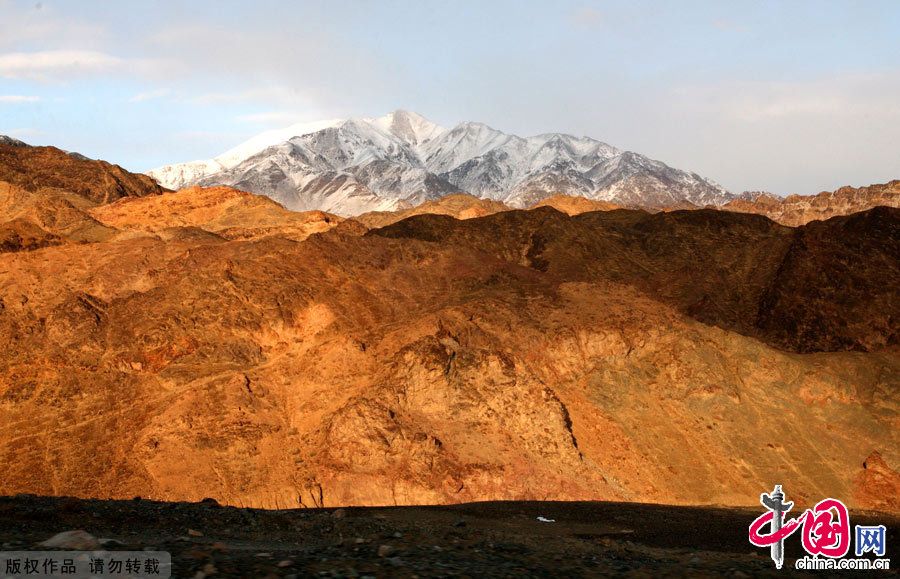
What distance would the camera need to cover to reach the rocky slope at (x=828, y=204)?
483 ft

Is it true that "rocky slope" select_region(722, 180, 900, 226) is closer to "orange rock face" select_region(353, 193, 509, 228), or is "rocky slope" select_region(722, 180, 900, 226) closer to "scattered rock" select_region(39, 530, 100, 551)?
"orange rock face" select_region(353, 193, 509, 228)

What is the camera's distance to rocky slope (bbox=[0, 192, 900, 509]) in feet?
128

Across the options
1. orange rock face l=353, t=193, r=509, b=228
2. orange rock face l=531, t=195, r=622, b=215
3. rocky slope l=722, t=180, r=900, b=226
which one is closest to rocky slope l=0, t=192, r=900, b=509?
orange rock face l=531, t=195, r=622, b=215

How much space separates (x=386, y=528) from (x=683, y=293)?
45.2m

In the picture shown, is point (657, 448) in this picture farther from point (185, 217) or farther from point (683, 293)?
point (185, 217)

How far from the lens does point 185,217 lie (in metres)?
101

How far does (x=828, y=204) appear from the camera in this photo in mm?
153750

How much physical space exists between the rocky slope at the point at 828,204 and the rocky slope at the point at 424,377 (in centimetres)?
9195

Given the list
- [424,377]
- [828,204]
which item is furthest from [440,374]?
[828,204]

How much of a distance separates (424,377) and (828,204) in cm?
13151

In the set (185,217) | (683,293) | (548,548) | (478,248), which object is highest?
(185,217)

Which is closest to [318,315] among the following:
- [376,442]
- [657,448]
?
[376,442]

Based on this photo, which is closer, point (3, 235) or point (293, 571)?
point (293, 571)

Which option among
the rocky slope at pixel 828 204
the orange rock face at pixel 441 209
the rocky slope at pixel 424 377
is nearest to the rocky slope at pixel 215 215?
the orange rock face at pixel 441 209
